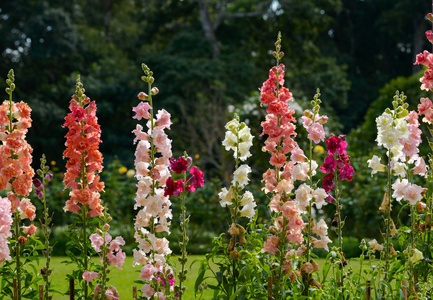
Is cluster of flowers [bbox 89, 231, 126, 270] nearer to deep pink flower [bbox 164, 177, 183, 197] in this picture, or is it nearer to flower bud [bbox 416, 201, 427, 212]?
deep pink flower [bbox 164, 177, 183, 197]

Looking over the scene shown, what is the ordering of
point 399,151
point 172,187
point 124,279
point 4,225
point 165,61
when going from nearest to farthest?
point 4,225
point 172,187
point 399,151
point 124,279
point 165,61

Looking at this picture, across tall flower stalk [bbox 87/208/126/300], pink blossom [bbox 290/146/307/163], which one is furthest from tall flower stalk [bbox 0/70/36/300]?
pink blossom [bbox 290/146/307/163]

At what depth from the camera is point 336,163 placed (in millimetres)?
3354

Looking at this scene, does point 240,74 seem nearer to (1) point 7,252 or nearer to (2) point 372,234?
(2) point 372,234

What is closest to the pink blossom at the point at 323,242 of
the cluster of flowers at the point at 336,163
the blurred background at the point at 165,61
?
the cluster of flowers at the point at 336,163

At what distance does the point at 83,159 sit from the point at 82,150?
0.07 m

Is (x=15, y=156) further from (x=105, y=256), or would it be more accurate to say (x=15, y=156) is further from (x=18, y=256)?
(x=105, y=256)

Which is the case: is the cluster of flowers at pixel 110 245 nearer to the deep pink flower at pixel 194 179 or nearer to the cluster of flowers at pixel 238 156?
the deep pink flower at pixel 194 179

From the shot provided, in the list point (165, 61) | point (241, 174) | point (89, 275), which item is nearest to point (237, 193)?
point (241, 174)

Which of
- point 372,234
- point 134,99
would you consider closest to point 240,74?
point 134,99

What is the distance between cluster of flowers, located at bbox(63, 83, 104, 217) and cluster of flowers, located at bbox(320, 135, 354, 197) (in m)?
1.29

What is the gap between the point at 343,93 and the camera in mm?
17750

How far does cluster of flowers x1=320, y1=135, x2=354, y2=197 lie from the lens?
3303 mm

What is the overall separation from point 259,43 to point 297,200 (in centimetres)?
1423
